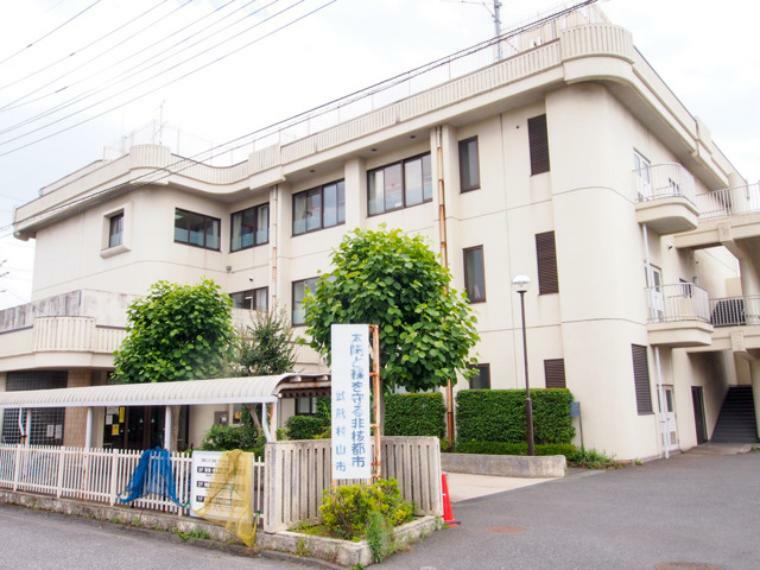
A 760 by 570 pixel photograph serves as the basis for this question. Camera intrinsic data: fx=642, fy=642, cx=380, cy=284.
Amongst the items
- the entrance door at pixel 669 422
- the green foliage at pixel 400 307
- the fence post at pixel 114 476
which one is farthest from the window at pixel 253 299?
the green foliage at pixel 400 307

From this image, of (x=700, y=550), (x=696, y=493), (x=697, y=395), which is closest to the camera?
(x=700, y=550)

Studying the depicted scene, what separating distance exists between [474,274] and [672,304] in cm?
607

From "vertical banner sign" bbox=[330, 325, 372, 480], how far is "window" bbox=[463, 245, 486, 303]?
10.9m

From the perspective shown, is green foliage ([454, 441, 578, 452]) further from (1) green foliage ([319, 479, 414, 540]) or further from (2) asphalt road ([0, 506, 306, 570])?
(2) asphalt road ([0, 506, 306, 570])

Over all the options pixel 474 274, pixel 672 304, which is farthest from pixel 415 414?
pixel 672 304

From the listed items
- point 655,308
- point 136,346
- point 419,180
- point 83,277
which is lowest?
point 136,346

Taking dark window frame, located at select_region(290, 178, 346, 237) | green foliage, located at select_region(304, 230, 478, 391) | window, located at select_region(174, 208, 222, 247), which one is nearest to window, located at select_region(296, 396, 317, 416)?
dark window frame, located at select_region(290, 178, 346, 237)

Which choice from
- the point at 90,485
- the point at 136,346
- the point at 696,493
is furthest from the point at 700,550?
the point at 136,346

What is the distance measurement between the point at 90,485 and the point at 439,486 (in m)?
6.72

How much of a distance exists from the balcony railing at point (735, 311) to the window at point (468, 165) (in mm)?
9548

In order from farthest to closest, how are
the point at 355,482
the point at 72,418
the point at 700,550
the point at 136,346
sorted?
the point at 72,418 → the point at 136,346 → the point at 355,482 → the point at 700,550

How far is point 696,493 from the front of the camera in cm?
1180

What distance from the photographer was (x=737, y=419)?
76.2 ft

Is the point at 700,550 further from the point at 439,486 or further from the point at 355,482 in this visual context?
the point at 355,482
